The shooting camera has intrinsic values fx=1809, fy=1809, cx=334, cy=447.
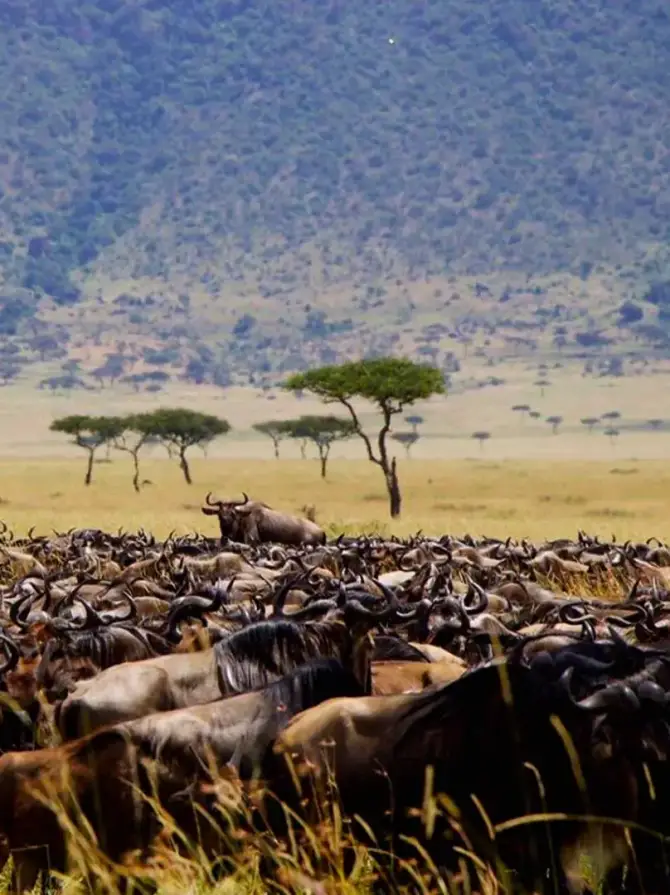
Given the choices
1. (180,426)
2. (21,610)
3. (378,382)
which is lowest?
(180,426)

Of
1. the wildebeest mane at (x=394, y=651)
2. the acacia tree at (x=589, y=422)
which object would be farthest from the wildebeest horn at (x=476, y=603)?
the acacia tree at (x=589, y=422)

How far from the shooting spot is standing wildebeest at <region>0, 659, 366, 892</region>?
673 centimetres

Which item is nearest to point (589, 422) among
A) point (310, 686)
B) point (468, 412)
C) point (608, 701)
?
point (468, 412)

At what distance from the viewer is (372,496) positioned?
64875mm

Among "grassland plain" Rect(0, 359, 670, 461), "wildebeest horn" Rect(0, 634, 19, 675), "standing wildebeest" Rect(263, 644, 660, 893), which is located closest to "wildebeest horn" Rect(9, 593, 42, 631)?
"wildebeest horn" Rect(0, 634, 19, 675)

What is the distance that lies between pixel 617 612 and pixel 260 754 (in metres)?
6.75

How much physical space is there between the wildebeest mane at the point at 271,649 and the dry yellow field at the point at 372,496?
25.6 m

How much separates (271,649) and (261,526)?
732 inches

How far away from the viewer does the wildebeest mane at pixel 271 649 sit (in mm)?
8617

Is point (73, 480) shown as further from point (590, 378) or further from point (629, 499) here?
point (590, 378)

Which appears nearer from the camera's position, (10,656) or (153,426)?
(10,656)

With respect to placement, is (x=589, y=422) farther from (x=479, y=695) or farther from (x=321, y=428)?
(x=479, y=695)

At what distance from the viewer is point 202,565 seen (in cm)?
1902

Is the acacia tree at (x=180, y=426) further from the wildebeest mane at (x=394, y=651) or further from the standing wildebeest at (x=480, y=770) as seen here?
the standing wildebeest at (x=480, y=770)
